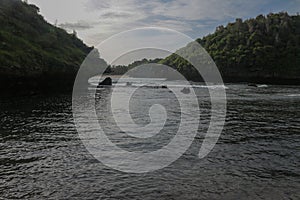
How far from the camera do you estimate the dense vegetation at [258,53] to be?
433 ft

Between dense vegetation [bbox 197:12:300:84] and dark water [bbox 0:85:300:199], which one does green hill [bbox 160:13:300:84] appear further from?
dark water [bbox 0:85:300:199]

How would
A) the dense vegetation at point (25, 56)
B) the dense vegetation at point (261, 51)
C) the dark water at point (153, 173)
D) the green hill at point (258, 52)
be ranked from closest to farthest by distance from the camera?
the dark water at point (153, 173), the dense vegetation at point (25, 56), the green hill at point (258, 52), the dense vegetation at point (261, 51)

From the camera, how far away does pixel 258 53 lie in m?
140

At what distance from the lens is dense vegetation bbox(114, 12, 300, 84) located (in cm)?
13212

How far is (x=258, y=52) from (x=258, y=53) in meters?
0.58

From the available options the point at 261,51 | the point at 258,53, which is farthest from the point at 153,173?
the point at 261,51

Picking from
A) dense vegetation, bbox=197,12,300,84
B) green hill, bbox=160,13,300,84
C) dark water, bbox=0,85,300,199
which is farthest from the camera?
dense vegetation, bbox=197,12,300,84

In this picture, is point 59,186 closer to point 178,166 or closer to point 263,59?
point 178,166

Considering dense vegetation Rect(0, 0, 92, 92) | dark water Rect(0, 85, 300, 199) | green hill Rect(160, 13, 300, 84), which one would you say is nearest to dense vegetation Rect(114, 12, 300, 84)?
green hill Rect(160, 13, 300, 84)

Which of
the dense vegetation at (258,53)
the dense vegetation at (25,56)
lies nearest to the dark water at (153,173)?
the dense vegetation at (25,56)

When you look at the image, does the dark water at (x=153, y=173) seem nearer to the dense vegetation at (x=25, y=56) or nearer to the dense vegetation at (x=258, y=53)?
the dense vegetation at (x=25, y=56)

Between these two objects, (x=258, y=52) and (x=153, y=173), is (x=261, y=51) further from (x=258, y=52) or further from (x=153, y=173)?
(x=153, y=173)

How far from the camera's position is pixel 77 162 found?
1111 centimetres

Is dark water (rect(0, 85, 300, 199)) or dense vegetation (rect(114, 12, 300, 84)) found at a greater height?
dense vegetation (rect(114, 12, 300, 84))
